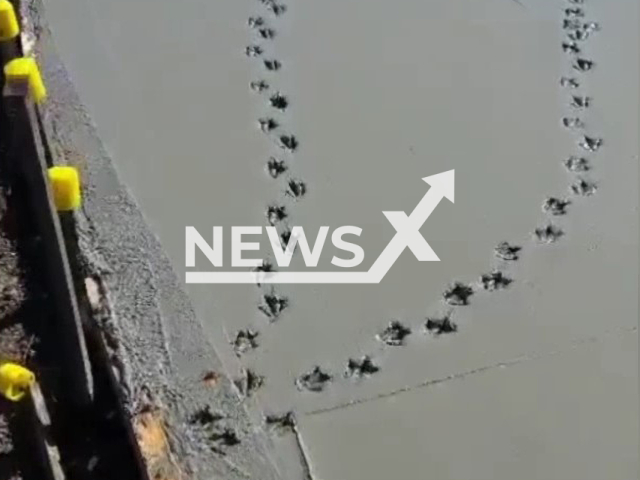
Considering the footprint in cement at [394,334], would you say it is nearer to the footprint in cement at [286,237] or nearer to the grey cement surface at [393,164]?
the grey cement surface at [393,164]

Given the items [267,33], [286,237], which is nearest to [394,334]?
[286,237]

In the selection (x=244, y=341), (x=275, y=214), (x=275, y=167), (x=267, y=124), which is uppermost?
(x=267, y=124)

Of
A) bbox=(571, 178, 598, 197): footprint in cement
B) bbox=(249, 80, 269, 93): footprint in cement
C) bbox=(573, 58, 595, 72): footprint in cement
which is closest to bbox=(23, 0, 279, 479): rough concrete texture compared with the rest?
bbox=(249, 80, 269, 93): footprint in cement

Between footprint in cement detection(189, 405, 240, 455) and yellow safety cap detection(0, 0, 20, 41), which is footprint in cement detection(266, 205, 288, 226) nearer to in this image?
footprint in cement detection(189, 405, 240, 455)

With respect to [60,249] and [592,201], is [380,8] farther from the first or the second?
[60,249]

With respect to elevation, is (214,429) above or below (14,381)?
below

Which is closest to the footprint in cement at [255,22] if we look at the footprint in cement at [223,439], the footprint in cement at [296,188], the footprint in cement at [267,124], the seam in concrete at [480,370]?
the footprint in cement at [267,124]

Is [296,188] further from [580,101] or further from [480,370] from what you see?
[580,101]
